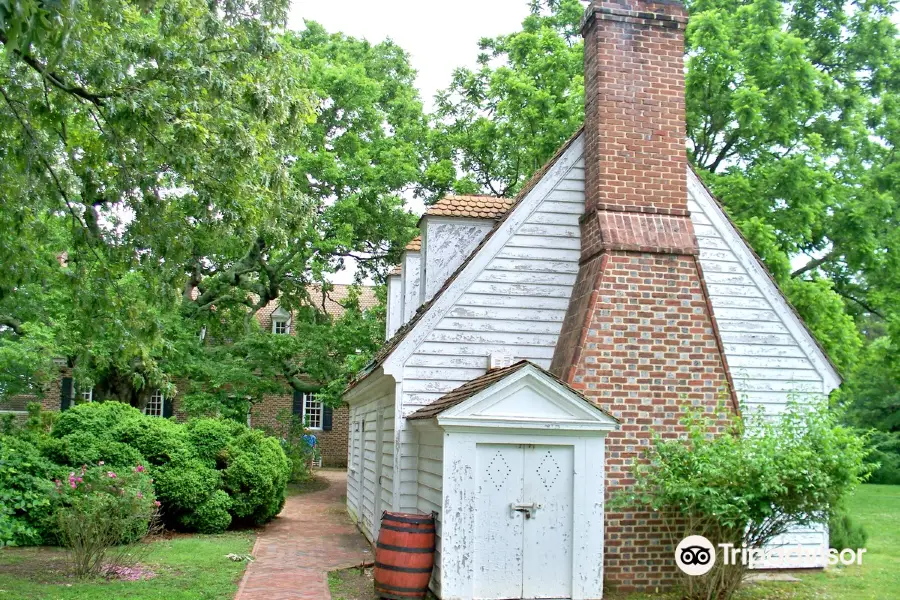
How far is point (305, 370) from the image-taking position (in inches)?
997

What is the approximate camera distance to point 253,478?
1497 centimetres

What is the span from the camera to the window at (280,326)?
3662cm

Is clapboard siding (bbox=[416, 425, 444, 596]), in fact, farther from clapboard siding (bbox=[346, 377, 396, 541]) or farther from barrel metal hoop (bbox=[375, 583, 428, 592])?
clapboard siding (bbox=[346, 377, 396, 541])

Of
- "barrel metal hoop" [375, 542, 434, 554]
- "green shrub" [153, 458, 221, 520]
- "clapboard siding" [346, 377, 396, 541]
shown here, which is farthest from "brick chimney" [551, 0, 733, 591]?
"green shrub" [153, 458, 221, 520]

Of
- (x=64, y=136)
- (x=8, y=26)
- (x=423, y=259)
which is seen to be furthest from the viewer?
(x=423, y=259)

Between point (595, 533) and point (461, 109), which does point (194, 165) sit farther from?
point (461, 109)

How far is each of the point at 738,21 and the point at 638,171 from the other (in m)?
11.5

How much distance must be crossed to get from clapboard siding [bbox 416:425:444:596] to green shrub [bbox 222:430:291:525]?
5.61 m

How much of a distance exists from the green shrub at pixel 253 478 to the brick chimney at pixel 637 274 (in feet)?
23.1

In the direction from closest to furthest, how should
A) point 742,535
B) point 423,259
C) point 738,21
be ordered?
point 742,535, point 423,259, point 738,21

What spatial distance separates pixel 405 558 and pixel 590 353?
3246 mm

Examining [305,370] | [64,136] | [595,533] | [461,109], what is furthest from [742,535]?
[461,109]

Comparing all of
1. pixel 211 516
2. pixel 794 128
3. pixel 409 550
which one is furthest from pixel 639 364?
pixel 794 128

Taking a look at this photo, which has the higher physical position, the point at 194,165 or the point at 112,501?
the point at 194,165
